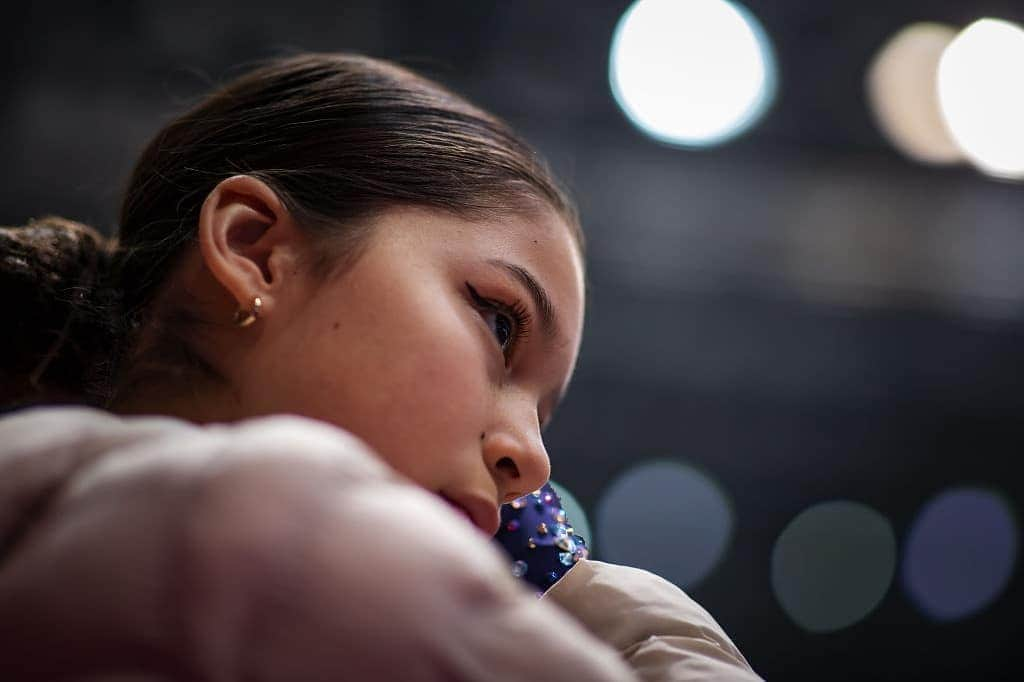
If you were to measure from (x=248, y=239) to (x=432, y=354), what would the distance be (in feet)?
0.62

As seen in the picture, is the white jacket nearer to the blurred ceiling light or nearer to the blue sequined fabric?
the blue sequined fabric

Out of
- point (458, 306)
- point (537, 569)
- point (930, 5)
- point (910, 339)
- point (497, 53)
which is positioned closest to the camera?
point (458, 306)

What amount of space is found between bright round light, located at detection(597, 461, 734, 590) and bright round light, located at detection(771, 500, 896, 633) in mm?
236

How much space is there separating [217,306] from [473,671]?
46 centimetres

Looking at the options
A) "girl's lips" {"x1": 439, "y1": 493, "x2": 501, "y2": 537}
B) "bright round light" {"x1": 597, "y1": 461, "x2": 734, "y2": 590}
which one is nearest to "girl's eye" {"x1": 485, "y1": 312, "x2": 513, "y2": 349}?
"girl's lips" {"x1": 439, "y1": 493, "x2": 501, "y2": 537}

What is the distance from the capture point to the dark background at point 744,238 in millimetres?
1842

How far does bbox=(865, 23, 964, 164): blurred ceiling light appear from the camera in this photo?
1.80 m

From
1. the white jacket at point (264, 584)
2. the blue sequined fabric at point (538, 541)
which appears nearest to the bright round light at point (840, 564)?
the blue sequined fabric at point (538, 541)

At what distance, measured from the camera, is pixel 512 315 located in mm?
692

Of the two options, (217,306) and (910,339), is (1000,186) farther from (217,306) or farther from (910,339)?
(217,306)

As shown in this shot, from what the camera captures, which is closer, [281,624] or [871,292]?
[281,624]

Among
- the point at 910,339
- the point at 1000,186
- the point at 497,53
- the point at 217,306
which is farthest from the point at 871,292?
the point at 217,306

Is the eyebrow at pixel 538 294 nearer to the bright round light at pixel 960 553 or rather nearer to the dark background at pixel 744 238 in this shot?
the dark background at pixel 744 238

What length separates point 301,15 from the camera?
1.82 m
